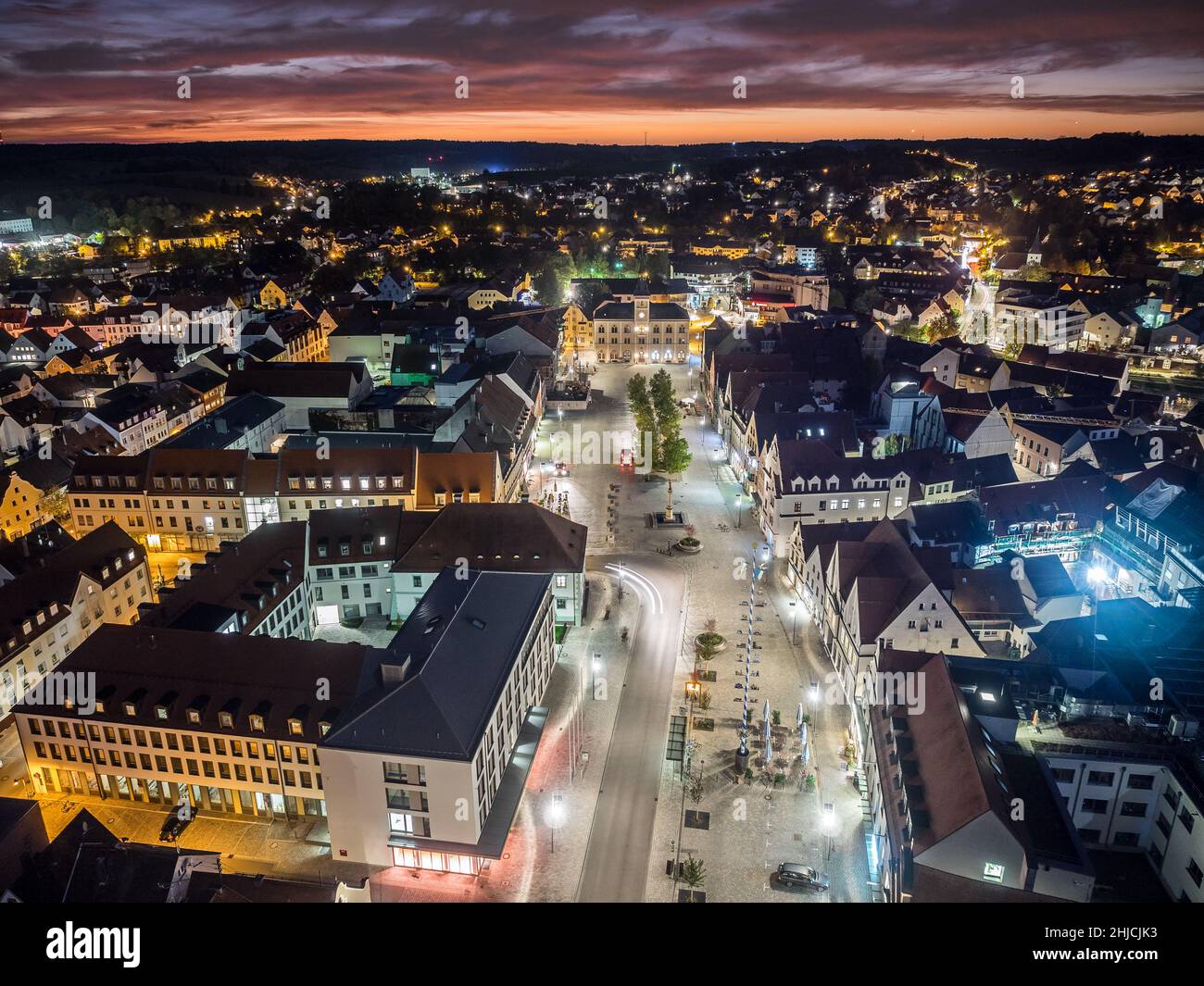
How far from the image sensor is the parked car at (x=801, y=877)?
2566cm

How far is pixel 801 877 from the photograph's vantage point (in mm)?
25766

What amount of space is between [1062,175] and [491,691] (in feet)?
722

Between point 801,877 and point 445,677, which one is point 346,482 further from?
point 801,877

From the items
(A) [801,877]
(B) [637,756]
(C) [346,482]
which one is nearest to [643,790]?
(B) [637,756]

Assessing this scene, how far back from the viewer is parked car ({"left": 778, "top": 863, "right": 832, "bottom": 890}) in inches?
1010

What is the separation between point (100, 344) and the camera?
309 feet

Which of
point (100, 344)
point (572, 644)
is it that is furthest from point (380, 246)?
point (572, 644)

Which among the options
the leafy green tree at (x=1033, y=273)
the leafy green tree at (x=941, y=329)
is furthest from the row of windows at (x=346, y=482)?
the leafy green tree at (x=1033, y=273)

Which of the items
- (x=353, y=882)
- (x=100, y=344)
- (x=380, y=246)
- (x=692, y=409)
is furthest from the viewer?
(x=380, y=246)

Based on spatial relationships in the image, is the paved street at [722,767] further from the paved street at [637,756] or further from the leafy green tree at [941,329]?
the leafy green tree at [941,329]

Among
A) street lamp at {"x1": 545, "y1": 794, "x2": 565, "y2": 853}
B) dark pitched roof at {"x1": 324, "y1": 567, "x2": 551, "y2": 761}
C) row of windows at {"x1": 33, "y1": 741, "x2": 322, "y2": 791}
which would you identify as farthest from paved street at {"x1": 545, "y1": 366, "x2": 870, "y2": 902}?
row of windows at {"x1": 33, "y1": 741, "x2": 322, "y2": 791}

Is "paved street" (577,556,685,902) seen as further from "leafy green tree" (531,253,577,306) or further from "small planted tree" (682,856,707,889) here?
"leafy green tree" (531,253,577,306)
